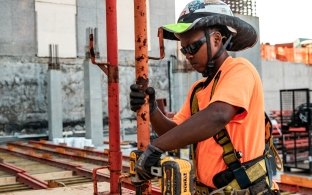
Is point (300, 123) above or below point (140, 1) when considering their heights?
below

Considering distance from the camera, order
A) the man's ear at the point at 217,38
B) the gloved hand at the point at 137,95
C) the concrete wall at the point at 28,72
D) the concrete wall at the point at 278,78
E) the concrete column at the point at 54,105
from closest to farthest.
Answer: the man's ear at the point at 217,38
the gloved hand at the point at 137,95
the concrete column at the point at 54,105
the concrete wall at the point at 28,72
the concrete wall at the point at 278,78

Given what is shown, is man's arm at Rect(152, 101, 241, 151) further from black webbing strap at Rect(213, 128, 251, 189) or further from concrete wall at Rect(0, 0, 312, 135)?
concrete wall at Rect(0, 0, 312, 135)

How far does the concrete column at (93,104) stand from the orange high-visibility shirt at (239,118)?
1466cm

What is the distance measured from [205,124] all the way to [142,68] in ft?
3.84

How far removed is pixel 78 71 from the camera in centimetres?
2044

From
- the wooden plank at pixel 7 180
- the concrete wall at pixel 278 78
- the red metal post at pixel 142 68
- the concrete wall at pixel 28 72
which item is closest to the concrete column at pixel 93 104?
the concrete wall at pixel 28 72

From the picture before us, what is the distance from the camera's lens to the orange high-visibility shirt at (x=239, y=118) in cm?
208

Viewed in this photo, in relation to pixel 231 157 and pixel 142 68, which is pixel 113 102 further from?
pixel 231 157

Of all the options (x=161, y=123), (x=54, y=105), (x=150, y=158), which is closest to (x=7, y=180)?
(x=161, y=123)

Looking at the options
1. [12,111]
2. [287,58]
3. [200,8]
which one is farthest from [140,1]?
[287,58]

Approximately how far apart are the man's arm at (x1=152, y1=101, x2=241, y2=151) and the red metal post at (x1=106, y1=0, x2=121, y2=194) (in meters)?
2.66

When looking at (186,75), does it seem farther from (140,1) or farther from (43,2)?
(140,1)

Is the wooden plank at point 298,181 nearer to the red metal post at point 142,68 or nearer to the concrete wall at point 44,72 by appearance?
the red metal post at point 142,68

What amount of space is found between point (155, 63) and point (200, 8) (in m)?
20.2
